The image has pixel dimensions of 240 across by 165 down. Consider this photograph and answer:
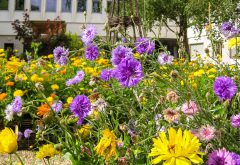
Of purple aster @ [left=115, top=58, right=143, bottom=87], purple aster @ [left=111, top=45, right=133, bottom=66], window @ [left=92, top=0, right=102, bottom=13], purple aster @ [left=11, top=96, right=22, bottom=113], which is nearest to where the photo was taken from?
purple aster @ [left=115, top=58, right=143, bottom=87]

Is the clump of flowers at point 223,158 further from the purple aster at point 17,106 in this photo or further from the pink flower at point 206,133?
the purple aster at point 17,106

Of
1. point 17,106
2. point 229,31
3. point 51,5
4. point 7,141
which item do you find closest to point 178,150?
point 7,141

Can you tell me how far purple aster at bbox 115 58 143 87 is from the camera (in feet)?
4.46

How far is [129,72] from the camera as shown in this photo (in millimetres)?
1369

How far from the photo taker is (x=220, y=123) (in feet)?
4.66

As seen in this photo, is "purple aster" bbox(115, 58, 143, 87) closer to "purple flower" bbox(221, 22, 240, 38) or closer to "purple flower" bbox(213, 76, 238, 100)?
"purple flower" bbox(213, 76, 238, 100)

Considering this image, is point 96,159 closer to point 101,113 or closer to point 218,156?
point 101,113

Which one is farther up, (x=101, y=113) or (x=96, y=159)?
(x=101, y=113)

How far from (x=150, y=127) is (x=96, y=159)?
0.22 meters

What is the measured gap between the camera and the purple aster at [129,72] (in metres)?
1.36

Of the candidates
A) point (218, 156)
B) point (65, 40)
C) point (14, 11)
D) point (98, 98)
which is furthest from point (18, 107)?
point (14, 11)

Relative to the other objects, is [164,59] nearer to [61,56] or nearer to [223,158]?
[61,56]

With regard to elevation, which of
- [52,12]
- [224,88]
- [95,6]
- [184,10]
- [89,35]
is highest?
[95,6]

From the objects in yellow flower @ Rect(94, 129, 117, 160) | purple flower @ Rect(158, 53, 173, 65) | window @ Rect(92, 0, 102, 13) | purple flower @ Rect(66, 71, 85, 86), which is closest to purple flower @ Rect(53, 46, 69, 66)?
purple flower @ Rect(66, 71, 85, 86)
